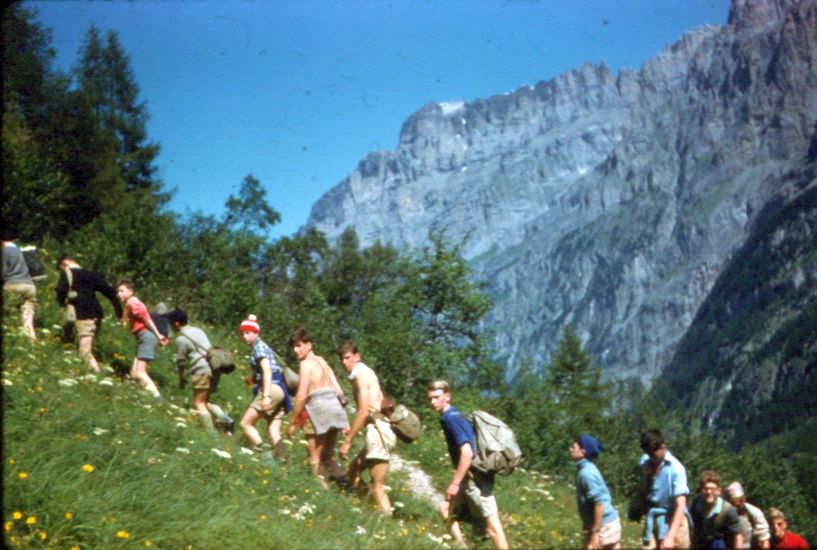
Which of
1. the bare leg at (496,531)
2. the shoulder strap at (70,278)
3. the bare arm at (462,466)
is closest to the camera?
the bare arm at (462,466)

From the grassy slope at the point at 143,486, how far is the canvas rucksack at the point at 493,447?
924 mm

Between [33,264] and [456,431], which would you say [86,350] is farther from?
[456,431]

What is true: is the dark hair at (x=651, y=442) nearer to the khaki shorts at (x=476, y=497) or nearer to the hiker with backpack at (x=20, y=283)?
the khaki shorts at (x=476, y=497)

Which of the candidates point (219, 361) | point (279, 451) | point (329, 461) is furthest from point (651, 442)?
point (219, 361)

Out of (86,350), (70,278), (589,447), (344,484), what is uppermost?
(70,278)

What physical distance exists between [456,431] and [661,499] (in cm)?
231

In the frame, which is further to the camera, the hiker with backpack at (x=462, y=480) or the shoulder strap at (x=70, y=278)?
the shoulder strap at (x=70, y=278)

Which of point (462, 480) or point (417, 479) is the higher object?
point (417, 479)

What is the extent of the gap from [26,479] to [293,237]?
62.0 metres

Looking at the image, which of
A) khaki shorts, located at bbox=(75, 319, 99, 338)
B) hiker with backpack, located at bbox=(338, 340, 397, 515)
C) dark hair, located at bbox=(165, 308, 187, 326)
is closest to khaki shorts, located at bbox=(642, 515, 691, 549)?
hiker with backpack, located at bbox=(338, 340, 397, 515)

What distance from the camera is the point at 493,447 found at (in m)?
9.20

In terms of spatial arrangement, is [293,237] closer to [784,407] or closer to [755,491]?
[755,491]

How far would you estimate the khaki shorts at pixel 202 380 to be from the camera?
12.4 meters

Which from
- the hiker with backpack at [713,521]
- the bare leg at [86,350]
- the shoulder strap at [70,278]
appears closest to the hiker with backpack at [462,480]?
the hiker with backpack at [713,521]
